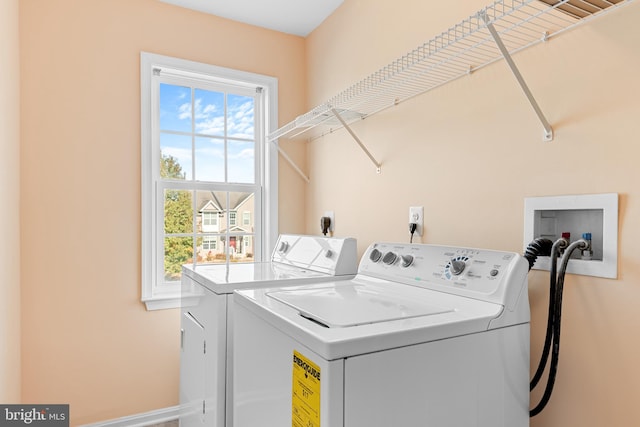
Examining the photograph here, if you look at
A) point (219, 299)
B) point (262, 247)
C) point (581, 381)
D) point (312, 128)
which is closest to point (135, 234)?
point (262, 247)

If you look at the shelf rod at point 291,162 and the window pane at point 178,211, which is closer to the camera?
the window pane at point 178,211

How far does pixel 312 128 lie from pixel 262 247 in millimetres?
902

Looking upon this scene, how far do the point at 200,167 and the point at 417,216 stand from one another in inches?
60.4

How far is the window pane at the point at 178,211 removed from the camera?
2.44m

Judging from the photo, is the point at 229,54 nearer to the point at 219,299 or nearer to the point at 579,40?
the point at 219,299

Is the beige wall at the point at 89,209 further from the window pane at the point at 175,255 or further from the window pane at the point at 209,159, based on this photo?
the window pane at the point at 209,159

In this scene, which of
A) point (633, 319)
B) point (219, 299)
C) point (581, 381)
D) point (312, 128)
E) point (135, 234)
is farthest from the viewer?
point (312, 128)

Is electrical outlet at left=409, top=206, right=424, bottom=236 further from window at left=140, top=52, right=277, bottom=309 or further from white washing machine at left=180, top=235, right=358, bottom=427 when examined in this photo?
window at left=140, top=52, right=277, bottom=309

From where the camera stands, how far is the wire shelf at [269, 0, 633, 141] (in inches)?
41.3

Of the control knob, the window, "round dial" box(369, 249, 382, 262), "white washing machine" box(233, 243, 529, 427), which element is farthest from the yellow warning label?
the window

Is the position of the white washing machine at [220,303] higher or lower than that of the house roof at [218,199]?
lower

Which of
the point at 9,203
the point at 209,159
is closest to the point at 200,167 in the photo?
the point at 209,159

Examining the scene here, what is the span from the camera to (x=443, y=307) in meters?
1.09

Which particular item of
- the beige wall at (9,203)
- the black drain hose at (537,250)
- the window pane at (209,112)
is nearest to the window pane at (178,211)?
the window pane at (209,112)
